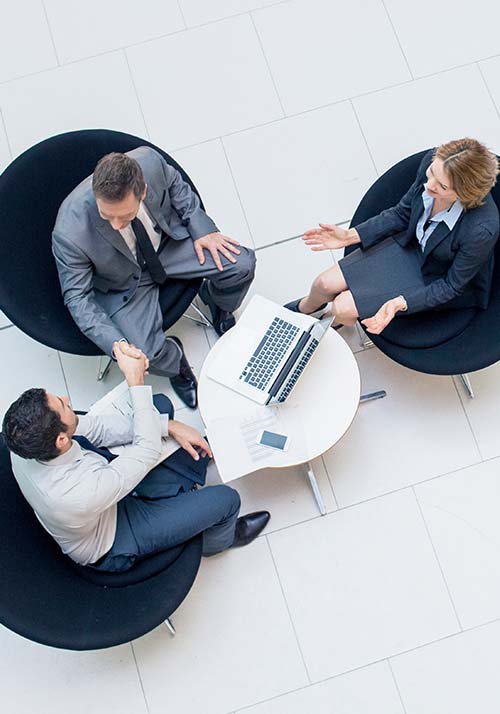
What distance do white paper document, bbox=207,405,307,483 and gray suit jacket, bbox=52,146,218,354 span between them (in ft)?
1.67

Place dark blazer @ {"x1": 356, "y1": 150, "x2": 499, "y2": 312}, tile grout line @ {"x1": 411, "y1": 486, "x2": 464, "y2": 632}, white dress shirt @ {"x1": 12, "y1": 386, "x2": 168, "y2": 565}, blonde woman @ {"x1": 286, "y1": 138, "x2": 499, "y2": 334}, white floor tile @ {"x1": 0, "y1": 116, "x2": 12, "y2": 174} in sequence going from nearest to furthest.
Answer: white dress shirt @ {"x1": 12, "y1": 386, "x2": 168, "y2": 565}, blonde woman @ {"x1": 286, "y1": 138, "x2": 499, "y2": 334}, dark blazer @ {"x1": 356, "y1": 150, "x2": 499, "y2": 312}, tile grout line @ {"x1": 411, "y1": 486, "x2": 464, "y2": 632}, white floor tile @ {"x1": 0, "y1": 116, "x2": 12, "y2": 174}

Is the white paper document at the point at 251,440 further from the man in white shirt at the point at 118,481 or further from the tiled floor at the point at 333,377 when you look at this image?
the tiled floor at the point at 333,377

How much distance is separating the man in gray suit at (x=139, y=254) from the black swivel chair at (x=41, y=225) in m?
0.11


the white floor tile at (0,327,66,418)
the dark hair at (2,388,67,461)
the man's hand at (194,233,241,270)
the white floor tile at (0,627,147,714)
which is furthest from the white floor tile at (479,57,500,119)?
the white floor tile at (0,627,147,714)

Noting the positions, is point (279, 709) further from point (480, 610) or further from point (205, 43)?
point (205, 43)

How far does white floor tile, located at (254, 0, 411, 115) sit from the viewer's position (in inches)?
144

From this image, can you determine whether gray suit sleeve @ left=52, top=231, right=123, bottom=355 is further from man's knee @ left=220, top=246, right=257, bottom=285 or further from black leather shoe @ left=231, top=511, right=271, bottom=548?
black leather shoe @ left=231, top=511, right=271, bottom=548

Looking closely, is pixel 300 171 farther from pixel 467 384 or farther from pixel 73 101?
pixel 467 384

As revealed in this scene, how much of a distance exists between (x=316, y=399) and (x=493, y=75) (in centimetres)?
191

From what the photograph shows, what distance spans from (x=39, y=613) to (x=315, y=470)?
127 cm

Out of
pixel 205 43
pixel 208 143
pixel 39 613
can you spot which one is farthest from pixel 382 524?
pixel 205 43

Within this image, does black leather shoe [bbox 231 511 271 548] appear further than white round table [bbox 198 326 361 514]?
Yes

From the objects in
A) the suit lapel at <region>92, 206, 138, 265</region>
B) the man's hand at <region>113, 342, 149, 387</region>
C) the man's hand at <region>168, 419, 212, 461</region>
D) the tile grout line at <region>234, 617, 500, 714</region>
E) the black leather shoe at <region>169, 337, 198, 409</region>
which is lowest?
the tile grout line at <region>234, 617, 500, 714</region>

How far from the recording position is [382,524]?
3.18 meters
